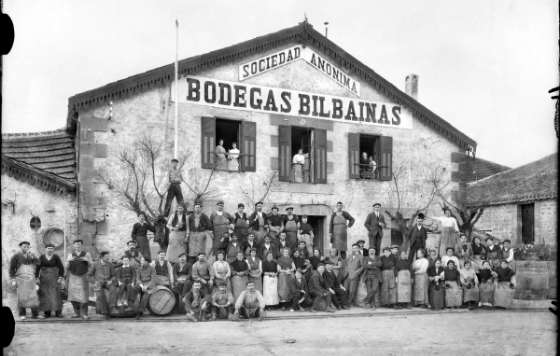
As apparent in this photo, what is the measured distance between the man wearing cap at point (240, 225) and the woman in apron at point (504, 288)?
653 cm

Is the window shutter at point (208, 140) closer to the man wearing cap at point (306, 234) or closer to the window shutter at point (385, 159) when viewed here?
the man wearing cap at point (306, 234)

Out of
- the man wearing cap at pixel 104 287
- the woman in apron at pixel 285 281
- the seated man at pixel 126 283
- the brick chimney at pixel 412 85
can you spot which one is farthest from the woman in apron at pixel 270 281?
the brick chimney at pixel 412 85

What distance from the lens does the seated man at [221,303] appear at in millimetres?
12875

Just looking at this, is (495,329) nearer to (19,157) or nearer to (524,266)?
(524,266)

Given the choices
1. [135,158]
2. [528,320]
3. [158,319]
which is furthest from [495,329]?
[135,158]

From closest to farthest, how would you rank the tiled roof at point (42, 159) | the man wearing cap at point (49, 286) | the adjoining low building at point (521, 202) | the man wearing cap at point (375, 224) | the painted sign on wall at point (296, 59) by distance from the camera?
the man wearing cap at point (49, 286) → the tiled roof at point (42, 159) → the man wearing cap at point (375, 224) → the painted sign on wall at point (296, 59) → the adjoining low building at point (521, 202)

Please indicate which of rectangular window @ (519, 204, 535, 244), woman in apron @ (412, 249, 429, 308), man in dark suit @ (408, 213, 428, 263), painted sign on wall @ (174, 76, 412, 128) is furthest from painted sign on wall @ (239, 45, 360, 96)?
rectangular window @ (519, 204, 535, 244)

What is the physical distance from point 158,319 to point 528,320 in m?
7.86

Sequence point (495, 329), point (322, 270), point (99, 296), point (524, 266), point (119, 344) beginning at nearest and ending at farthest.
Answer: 1. point (119, 344)
2. point (495, 329)
3. point (99, 296)
4. point (322, 270)
5. point (524, 266)

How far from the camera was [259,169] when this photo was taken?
17.2 metres

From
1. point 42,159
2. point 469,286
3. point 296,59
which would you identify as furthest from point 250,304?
point 296,59

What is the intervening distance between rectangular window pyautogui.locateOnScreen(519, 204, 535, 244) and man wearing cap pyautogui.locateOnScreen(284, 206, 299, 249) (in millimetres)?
11649

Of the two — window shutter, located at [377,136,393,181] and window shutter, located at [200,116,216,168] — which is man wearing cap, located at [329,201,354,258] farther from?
window shutter, located at [200,116,216,168]

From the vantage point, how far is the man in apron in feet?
40.4
